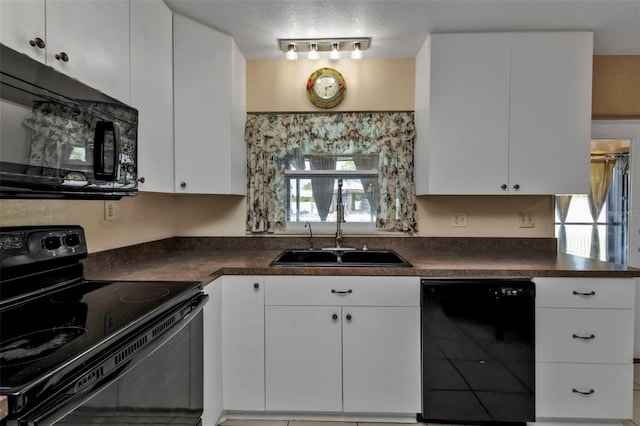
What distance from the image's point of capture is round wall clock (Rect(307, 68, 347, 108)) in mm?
2432

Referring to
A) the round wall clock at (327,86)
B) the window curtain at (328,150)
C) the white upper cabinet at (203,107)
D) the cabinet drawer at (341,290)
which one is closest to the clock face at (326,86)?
the round wall clock at (327,86)

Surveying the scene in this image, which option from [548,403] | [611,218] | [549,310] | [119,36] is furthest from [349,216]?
[611,218]

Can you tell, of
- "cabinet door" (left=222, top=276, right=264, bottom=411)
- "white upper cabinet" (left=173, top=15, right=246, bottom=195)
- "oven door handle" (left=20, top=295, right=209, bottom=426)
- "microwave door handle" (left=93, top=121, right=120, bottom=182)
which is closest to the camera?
"oven door handle" (left=20, top=295, right=209, bottom=426)

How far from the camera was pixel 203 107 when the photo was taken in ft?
6.82

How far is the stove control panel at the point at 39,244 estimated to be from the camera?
3.56ft

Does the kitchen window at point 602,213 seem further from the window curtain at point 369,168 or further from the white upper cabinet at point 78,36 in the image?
the white upper cabinet at point 78,36

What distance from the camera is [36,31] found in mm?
1071

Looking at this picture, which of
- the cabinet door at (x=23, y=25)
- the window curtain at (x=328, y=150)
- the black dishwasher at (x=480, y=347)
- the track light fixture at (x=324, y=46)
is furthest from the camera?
the window curtain at (x=328, y=150)

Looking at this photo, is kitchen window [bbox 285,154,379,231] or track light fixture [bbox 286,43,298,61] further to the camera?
kitchen window [bbox 285,154,379,231]

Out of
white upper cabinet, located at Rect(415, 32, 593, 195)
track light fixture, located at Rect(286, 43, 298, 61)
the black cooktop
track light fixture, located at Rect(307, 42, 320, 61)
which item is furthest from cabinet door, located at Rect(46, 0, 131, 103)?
white upper cabinet, located at Rect(415, 32, 593, 195)

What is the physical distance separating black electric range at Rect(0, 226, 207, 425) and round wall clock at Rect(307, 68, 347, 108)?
162 cm

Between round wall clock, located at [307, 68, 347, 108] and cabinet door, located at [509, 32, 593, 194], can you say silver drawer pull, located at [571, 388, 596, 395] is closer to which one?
cabinet door, located at [509, 32, 593, 194]

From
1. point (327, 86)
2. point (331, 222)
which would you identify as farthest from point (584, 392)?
point (327, 86)

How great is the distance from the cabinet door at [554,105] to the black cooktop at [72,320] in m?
2.06
